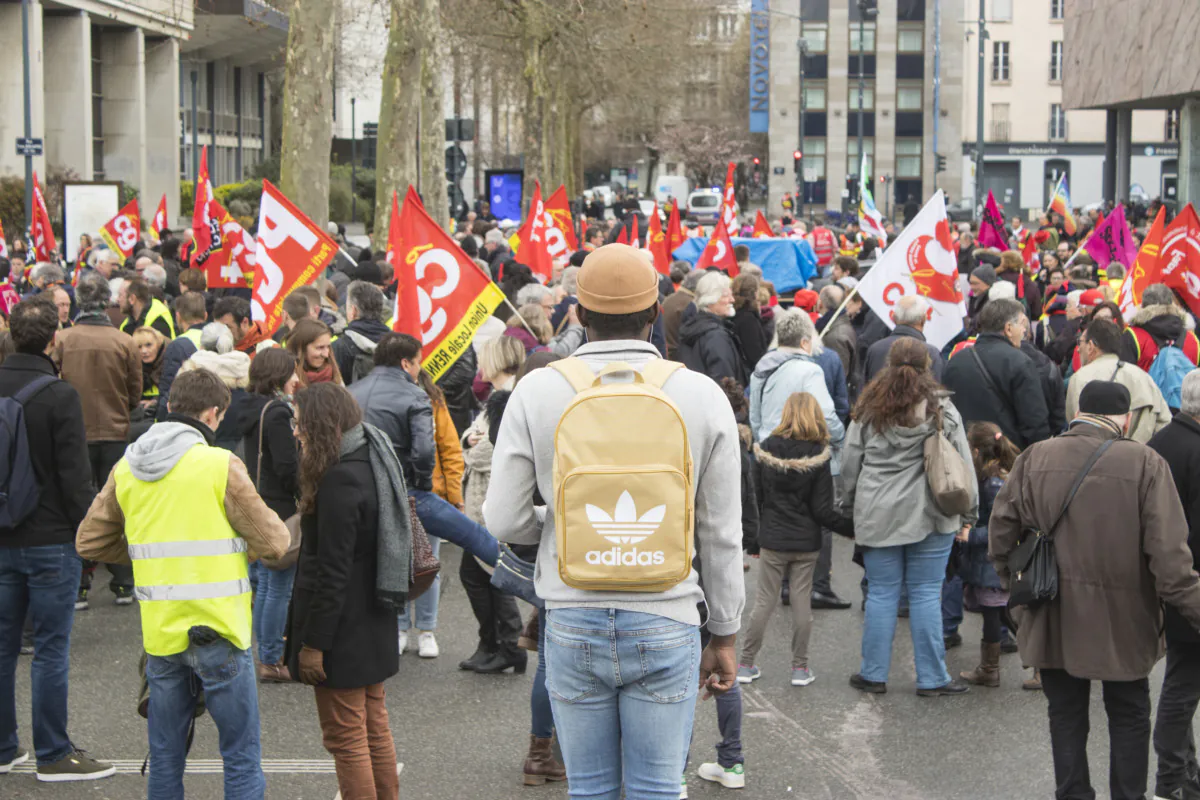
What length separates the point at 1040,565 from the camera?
5652 mm

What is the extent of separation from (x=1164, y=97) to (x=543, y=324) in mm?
30497

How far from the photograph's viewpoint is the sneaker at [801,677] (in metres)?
7.84

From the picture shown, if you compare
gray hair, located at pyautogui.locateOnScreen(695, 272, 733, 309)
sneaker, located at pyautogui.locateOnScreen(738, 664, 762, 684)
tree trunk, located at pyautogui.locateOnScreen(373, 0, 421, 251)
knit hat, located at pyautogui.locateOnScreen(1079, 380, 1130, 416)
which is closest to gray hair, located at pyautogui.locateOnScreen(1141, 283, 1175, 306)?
gray hair, located at pyautogui.locateOnScreen(695, 272, 733, 309)

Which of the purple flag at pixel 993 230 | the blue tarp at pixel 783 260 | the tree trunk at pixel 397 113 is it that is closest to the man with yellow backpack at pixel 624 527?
the purple flag at pixel 993 230

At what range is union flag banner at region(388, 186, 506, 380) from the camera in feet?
29.6

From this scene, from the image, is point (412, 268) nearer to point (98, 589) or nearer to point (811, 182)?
point (98, 589)

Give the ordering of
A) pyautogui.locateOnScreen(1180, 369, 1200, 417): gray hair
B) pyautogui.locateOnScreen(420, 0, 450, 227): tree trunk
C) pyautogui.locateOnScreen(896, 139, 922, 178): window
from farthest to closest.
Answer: pyautogui.locateOnScreen(896, 139, 922, 178): window < pyautogui.locateOnScreen(420, 0, 450, 227): tree trunk < pyautogui.locateOnScreen(1180, 369, 1200, 417): gray hair

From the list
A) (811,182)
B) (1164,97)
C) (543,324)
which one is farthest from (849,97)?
(543,324)

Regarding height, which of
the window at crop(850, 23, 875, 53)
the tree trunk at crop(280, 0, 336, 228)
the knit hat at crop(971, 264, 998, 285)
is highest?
the window at crop(850, 23, 875, 53)

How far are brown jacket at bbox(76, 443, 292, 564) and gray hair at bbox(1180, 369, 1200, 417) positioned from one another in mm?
3518

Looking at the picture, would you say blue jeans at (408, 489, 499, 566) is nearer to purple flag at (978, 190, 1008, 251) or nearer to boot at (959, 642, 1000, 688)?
boot at (959, 642, 1000, 688)

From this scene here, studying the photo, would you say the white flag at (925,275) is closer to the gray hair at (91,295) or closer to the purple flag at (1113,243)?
the gray hair at (91,295)

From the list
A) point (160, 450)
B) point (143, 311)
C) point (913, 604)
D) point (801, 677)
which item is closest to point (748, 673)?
point (801, 677)

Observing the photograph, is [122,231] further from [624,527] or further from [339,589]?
[624,527]
